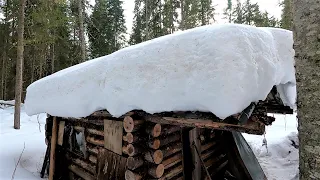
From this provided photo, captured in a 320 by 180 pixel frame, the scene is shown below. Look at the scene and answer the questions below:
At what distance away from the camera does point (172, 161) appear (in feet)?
15.7

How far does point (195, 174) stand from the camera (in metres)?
5.07

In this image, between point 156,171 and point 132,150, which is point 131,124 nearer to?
point 132,150

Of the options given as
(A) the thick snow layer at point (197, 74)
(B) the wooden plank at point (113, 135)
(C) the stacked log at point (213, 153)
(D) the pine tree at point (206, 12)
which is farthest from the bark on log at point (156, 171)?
(D) the pine tree at point (206, 12)

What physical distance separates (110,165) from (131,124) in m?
1.21

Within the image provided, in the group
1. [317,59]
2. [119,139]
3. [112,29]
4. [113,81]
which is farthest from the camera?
[112,29]

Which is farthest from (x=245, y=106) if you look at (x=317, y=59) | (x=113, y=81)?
(x=113, y=81)

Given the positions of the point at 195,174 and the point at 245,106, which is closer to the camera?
the point at 245,106

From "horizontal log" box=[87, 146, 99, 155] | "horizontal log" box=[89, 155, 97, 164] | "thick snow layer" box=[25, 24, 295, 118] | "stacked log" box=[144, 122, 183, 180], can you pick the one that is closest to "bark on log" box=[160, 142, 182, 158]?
"stacked log" box=[144, 122, 183, 180]

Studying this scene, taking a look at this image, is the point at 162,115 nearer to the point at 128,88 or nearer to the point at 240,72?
the point at 128,88

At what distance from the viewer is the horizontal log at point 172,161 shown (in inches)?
181

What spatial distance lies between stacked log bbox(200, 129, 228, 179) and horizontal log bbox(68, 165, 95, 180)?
273cm

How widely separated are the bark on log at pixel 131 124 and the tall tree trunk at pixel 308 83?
290 cm

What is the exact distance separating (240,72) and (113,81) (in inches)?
83.7

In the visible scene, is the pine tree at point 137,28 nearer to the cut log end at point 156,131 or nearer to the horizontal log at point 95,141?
the horizontal log at point 95,141
